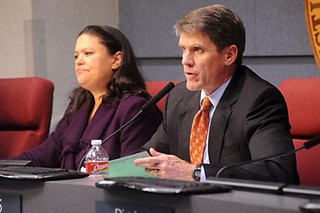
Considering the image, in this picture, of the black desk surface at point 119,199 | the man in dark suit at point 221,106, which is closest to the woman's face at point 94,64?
the man in dark suit at point 221,106

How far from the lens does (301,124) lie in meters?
2.46

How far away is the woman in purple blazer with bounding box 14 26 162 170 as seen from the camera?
286cm

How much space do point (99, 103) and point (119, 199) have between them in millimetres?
1721

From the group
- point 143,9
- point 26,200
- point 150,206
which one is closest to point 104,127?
point 143,9

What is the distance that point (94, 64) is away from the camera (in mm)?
3008

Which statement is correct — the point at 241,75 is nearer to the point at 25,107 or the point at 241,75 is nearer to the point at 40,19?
the point at 25,107

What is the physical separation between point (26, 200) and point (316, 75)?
1.93 m

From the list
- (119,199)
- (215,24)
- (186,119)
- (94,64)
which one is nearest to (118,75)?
(94,64)

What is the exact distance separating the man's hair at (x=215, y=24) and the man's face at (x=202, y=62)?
2 cm

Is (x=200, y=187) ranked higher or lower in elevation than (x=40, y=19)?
lower

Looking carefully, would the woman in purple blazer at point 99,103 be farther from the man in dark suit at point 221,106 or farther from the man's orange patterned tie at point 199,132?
the man's orange patterned tie at point 199,132

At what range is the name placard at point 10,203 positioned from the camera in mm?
1522

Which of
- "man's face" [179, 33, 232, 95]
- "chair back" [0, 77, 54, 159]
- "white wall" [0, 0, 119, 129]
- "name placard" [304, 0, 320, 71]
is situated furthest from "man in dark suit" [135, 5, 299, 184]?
"white wall" [0, 0, 119, 129]

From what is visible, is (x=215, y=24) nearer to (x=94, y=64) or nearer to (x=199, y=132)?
(x=199, y=132)
